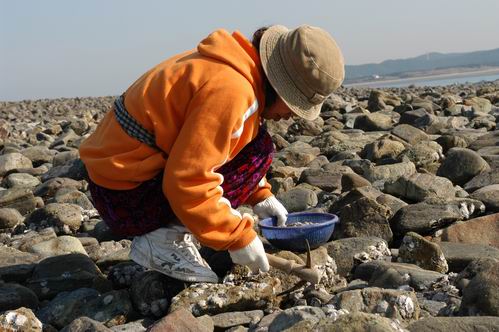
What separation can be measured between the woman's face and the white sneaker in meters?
0.67

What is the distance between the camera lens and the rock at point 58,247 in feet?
12.8

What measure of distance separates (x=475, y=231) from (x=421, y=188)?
880 mm

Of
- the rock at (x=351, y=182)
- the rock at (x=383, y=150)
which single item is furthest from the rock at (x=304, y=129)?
the rock at (x=351, y=182)

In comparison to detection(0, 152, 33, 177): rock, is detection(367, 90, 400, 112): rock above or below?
above

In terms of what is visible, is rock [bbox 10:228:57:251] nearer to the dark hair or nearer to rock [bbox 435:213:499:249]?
the dark hair

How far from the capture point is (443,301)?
9.11 feet

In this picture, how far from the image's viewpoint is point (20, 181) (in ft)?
21.6

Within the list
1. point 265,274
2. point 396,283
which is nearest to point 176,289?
point 265,274

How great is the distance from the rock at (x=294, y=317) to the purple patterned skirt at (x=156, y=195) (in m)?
0.83

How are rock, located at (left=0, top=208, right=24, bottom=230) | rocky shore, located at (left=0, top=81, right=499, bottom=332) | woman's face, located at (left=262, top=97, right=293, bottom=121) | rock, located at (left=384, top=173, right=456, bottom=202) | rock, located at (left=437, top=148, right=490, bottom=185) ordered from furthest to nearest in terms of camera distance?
rock, located at (left=437, top=148, right=490, bottom=185) < rock, located at (left=0, top=208, right=24, bottom=230) < rock, located at (left=384, top=173, right=456, bottom=202) < woman's face, located at (left=262, top=97, right=293, bottom=121) < rocky shore, located at (left=0, top=81, right=499, bottom=332)

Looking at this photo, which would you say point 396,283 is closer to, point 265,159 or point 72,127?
point 265,159

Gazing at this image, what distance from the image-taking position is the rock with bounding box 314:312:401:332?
2053 millimetres

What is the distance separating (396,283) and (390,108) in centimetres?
957

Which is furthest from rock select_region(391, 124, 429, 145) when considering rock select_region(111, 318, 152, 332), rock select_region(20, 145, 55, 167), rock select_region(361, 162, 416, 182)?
rock select_region(111, 318, 152, 332)
